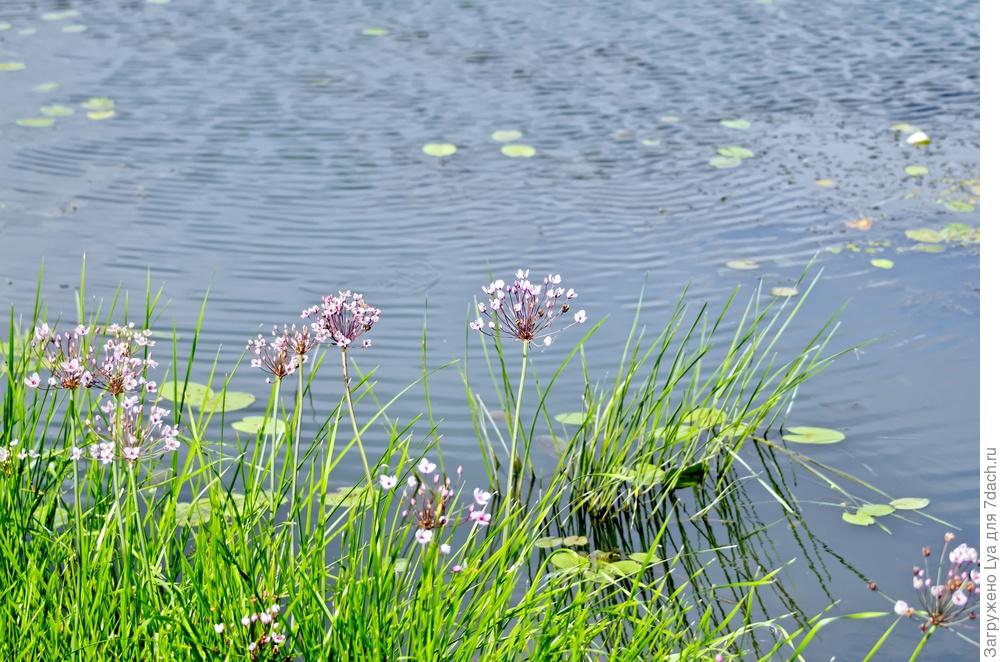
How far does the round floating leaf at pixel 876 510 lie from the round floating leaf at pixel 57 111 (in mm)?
4262

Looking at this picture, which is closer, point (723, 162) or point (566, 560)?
point (566, 560)

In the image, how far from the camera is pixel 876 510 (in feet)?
9.18

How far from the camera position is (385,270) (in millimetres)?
4160

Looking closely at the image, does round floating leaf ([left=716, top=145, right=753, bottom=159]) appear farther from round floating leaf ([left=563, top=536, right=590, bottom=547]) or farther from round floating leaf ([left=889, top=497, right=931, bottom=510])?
round floating leaf ([left=563, top=536, right=590, bottom=547])

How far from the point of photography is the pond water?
3469 mm

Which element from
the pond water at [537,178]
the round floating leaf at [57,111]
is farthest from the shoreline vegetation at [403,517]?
the round floating leaf at [57,111]

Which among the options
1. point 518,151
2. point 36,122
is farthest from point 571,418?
point 36,122

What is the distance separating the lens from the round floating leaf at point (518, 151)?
5.23 m

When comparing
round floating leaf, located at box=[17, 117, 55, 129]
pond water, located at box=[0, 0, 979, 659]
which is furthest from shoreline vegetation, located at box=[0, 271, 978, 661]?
round floating leaf, located at box=[17, 117, 55, 129]

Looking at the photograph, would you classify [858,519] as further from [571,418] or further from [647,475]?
[571,418]

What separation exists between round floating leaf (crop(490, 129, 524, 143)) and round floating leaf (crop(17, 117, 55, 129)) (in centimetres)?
205

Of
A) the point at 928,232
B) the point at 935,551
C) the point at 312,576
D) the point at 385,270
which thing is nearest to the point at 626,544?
the point at 935,551

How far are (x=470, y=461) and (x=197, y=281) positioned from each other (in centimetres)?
152

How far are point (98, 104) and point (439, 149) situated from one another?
174 cm
